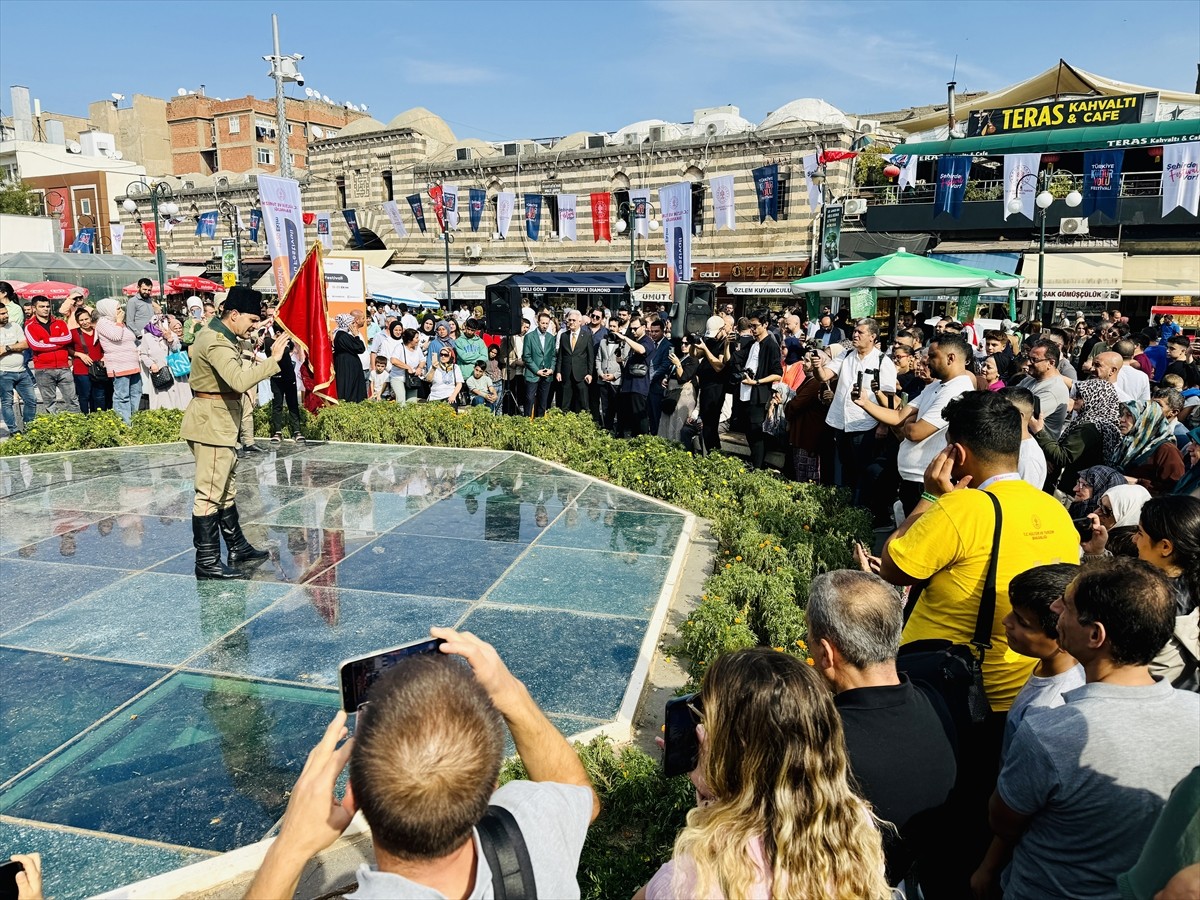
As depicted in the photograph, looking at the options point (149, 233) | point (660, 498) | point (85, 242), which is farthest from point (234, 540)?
point (85, 242)

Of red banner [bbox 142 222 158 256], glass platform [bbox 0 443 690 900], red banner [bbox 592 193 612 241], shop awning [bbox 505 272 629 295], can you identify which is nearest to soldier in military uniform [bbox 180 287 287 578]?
glass platform [bbox 0 443 690 900]

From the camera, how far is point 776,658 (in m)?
1.88

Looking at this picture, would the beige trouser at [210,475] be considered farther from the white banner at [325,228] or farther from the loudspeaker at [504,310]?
the white banner at [325,228]

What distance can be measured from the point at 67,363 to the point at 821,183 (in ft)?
73.5

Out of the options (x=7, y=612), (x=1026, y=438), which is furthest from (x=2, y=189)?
(x=1026, y=438)

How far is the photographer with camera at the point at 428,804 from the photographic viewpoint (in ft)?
4.45

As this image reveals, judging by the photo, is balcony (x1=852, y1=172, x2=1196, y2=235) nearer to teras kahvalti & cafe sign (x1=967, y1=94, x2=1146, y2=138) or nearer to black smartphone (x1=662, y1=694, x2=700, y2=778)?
teras kahvalti & cafe sign (x1=967, y1=94, x2=1146, y2=138)

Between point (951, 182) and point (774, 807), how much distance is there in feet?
92.7

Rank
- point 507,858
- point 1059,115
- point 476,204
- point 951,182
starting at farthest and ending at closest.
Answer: point 476,204 → point 1059,115 → point 951,182 → point 507,858

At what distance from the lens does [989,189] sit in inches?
1048

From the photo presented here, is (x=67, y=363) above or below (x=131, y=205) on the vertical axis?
below

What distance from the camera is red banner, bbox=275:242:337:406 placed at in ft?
29.8

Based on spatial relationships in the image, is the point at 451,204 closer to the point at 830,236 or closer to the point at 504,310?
the point at 830,236

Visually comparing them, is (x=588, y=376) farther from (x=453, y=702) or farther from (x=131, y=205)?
(x=131, y=205)
